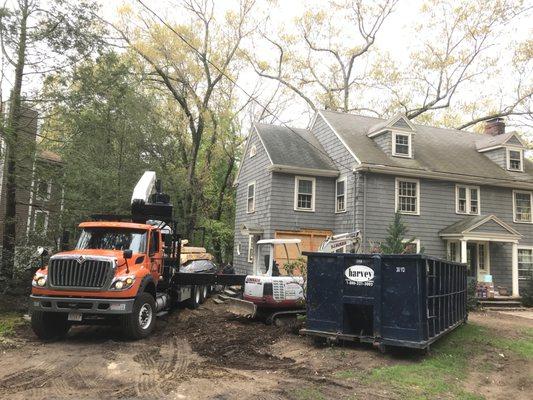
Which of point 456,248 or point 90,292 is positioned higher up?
point 456,248

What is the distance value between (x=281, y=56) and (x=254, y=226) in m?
16.0

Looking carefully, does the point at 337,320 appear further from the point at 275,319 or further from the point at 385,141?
the point at 385,141

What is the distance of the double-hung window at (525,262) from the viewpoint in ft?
67.3

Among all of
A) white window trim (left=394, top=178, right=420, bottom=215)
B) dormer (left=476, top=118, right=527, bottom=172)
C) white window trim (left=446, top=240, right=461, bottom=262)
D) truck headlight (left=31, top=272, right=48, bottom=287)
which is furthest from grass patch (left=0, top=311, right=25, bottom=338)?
dormer (left=476, top=118, right=527, bottom=172)

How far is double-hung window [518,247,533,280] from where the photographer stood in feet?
67.3

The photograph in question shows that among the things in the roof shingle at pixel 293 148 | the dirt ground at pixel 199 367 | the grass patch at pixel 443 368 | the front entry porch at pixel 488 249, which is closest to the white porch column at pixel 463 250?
the front entry porch at pixel 488 249

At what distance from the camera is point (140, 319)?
967cm

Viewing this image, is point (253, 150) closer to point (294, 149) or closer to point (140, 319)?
point (294, 149)

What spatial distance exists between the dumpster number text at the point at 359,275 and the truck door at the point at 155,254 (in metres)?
4.73

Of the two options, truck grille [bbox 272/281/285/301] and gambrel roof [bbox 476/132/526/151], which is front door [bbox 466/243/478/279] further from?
truck grille [bbox 272/281/285/301]

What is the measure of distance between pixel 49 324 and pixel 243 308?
183 inches

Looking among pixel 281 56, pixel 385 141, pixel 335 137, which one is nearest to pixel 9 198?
pixel 335 137

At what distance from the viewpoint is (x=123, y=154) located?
60.0 feet

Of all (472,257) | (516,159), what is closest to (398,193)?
(472,257)
